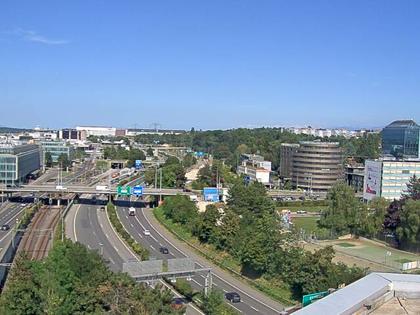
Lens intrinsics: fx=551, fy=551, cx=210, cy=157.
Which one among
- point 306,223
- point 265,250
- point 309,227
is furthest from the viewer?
point 306,223

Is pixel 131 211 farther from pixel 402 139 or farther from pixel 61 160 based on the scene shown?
pixel 402 139

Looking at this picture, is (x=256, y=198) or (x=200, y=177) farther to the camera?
(x=200, y=177)

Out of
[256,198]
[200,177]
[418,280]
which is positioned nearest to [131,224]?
[256,198]

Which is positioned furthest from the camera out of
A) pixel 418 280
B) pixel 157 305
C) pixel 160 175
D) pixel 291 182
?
pixel 291 182

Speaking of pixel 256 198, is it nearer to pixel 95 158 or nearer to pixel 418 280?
pixel 418 280

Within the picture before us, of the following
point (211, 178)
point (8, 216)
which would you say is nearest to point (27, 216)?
point (8, 216)

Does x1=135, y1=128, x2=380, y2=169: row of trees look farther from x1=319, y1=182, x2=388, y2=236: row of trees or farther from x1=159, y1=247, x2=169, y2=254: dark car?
x1=159, y1=247, x2=169, y2=254: dark car

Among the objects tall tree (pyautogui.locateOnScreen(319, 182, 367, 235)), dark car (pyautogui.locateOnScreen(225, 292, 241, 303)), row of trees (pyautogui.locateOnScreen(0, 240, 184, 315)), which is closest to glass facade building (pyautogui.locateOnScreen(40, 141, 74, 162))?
tall tree (pyautogui.locateOnScreen(319, 182, 367, 235))

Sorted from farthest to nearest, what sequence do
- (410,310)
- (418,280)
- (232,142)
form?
(232,142) < (418,280) < (410,310)
